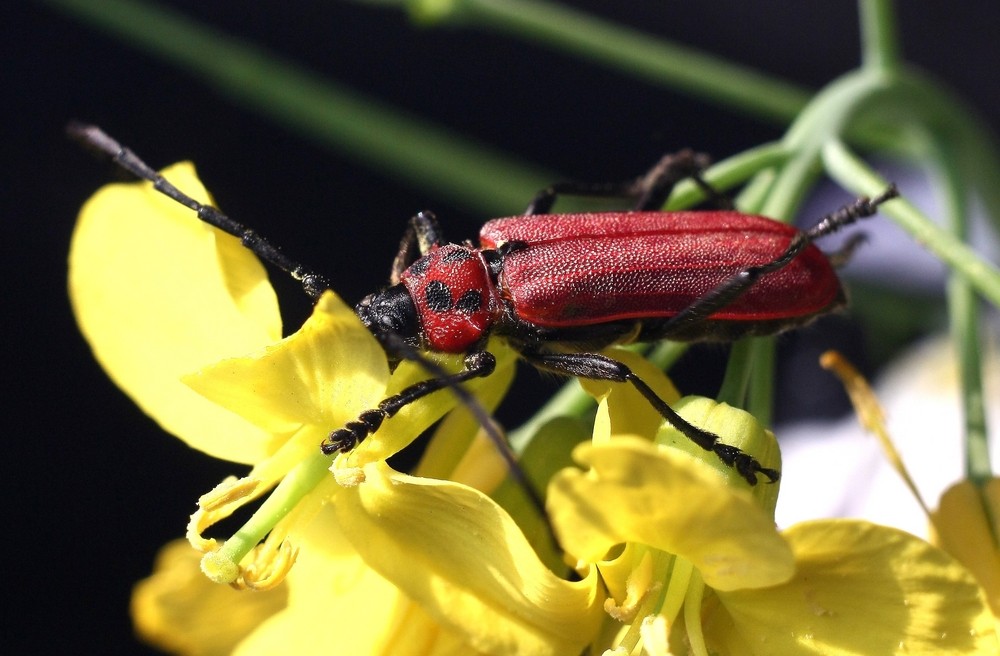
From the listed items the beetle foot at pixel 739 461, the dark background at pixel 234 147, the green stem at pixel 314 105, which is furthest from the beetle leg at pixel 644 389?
the dark background at pixel 234 147

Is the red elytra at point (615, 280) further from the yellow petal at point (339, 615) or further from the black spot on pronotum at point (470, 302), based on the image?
the yellow petal at point (339, 615)

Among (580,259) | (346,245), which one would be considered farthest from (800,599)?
(346,245)

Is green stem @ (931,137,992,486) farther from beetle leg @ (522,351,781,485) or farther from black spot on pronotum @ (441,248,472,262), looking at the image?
black spot on pronotum @ (441,248,472,262)

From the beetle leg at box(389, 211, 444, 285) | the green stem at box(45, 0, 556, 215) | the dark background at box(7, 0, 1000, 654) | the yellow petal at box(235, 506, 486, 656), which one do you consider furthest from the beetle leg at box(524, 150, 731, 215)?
the dark background at box(7, 0, 1000, 654)

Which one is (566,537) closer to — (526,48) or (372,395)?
(372,395)

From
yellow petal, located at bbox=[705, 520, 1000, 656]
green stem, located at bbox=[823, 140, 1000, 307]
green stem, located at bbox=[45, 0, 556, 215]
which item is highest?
green stem, located at bbox=[45, 0, 556, 215]
